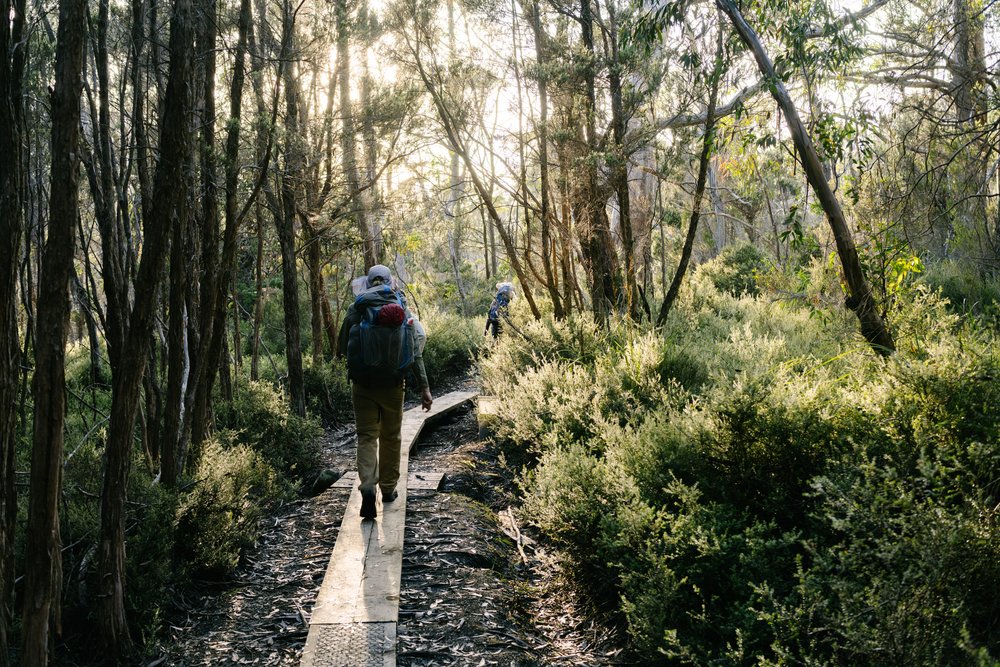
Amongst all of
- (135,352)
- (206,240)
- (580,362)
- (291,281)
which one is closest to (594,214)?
(580,362)

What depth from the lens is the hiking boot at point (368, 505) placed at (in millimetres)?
5996

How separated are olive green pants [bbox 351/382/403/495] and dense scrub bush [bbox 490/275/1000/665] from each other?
1315 mm

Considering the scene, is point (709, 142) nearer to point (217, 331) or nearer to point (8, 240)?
point (217, 331)

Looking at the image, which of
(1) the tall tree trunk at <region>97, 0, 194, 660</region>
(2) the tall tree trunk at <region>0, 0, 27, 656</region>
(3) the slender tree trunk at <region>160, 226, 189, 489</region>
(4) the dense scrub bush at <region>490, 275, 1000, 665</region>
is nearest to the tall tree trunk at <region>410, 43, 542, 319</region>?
(4) the dense scrub bush at <region>490, 275, 1000, 665</region>

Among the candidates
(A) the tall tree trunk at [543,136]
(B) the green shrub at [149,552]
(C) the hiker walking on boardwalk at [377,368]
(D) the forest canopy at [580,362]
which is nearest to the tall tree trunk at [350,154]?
(D) the forest canopy at [580,362]

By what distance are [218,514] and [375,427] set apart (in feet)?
4.76

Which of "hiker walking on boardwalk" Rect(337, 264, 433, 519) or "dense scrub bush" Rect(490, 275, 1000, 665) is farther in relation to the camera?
"hiker walking on boardwalk" Rect(337, 264, 433, 519)

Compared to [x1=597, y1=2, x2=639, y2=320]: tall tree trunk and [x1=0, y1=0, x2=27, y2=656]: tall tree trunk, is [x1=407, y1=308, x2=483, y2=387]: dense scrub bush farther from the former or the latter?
[x1=0, y1=0, x2=27, y2=656]: tall tree trunk

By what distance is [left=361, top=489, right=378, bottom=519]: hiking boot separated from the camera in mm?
5996

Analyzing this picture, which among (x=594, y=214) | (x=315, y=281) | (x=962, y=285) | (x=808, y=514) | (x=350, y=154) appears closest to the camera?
(x=808, y=514)

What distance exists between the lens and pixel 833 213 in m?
6.91

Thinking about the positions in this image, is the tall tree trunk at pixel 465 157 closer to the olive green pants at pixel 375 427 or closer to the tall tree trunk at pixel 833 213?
the tall tree trunk at pixel 833 213

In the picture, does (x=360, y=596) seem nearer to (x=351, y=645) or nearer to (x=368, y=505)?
(x=351, y=645)

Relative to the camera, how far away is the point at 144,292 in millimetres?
3893
